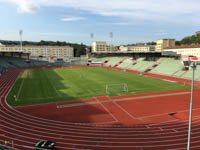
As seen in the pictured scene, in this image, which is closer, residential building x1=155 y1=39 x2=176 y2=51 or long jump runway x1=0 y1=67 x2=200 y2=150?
long jump runway x1=0 y1=67 x2=200 y2=150

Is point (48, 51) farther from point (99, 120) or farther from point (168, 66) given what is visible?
point (99, 120)

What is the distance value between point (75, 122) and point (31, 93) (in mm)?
14331

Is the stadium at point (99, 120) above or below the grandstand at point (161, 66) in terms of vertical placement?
below

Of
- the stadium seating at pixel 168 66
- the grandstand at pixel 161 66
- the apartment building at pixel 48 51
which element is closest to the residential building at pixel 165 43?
the grandstand at pixel 161 66

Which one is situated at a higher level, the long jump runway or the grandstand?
the grandstand

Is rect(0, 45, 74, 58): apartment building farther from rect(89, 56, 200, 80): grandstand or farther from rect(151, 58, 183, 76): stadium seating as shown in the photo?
rect(151, 58, 183, 76): stadium seating

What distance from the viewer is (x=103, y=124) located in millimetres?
15516

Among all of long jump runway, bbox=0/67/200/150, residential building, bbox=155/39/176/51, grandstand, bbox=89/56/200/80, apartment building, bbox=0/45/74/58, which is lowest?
long jump runway, bbox=0/67/200/150

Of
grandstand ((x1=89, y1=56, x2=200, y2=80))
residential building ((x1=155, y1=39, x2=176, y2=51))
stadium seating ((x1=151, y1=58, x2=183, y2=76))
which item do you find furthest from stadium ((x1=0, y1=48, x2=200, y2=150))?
residential building ((x1=155, y1=39, x2=176, y2=51))

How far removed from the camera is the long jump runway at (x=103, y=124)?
40.3ft

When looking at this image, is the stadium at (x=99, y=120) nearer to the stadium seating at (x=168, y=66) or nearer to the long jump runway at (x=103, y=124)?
the long jump runway at (x=103, y=124)

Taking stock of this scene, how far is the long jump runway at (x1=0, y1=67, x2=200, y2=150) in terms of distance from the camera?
1230 cm

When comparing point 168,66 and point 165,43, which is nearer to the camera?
point 168,66

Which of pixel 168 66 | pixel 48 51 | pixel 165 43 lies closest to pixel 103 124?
pixel 168 66
